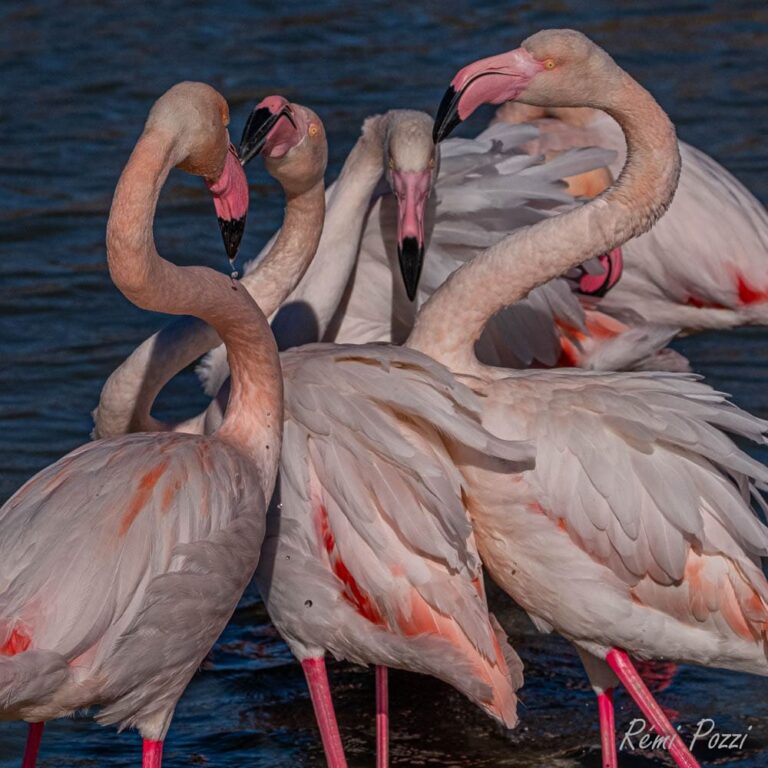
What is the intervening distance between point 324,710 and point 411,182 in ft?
6.13

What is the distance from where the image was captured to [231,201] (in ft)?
16.0

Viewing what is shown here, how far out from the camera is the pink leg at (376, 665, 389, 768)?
5.06 m

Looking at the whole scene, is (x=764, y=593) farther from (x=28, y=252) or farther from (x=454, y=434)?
(x=28, y=252)

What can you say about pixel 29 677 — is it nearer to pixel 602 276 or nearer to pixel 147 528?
pixel 147 528

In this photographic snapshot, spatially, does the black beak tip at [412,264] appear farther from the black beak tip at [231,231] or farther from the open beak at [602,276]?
the open beak at [602,276]

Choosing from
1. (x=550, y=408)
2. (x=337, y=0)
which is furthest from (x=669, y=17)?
(x=550, y=408)

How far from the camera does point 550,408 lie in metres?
4.83

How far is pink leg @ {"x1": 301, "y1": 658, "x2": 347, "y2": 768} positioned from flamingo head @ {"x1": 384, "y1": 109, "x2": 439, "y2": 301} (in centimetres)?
138

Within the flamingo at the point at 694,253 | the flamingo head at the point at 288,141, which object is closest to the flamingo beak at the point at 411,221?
the flamingo head at the point at 288,141

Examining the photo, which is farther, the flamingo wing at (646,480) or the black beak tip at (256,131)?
the black beak tip at (256,131)

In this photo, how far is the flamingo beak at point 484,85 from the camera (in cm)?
509

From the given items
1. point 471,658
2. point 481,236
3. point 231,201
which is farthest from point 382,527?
point 481,236
